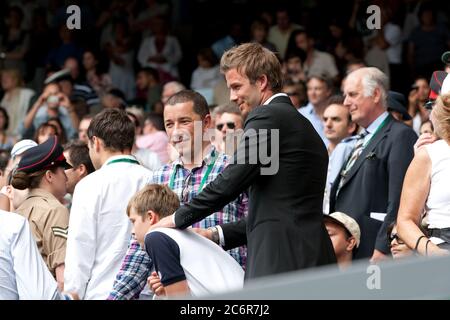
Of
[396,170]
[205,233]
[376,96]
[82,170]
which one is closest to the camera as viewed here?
[205,233]

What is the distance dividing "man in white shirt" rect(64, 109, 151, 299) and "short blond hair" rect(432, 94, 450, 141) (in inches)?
66.5

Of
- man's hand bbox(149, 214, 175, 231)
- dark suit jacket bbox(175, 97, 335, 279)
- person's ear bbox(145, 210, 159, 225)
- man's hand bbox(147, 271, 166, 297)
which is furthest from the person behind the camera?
person's ear bbox(145, 210, 159, 225)

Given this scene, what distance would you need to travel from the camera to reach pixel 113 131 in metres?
6.62

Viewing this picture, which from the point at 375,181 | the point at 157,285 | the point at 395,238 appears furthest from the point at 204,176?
the point at 375,181

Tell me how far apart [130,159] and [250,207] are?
165cm

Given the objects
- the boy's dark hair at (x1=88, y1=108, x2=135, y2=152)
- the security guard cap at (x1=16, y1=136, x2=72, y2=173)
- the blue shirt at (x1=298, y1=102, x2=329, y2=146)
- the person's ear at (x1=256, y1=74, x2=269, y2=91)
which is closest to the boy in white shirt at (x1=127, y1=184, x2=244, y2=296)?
the person's ear at (x1=256, y1=74, x2=269, y2=91)

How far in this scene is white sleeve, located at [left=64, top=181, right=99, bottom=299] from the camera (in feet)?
20.8

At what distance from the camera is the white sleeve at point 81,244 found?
6.35m

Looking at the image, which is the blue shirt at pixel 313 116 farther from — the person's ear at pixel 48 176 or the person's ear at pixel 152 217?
the person's ear at pixel 152 217

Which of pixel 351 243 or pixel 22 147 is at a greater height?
pixel 22 147

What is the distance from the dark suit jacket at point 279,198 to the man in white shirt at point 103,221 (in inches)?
50.1

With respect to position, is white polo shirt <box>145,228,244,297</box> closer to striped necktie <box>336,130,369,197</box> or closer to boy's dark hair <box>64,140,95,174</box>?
striped necktie <box>336,130,369,197</box>

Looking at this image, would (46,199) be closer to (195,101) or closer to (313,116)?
(195,101)

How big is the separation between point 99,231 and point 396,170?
6.30 ft
